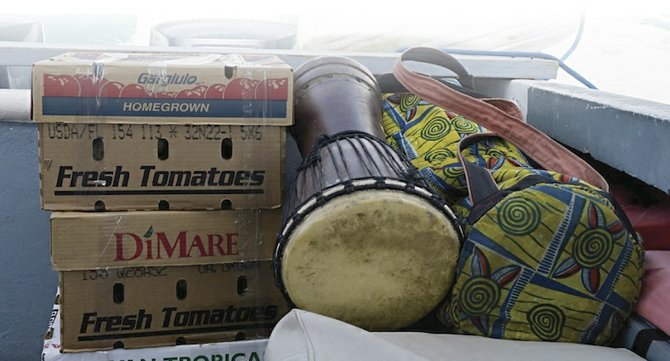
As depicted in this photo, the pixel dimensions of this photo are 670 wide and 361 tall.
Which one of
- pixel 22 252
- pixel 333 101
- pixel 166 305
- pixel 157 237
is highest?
pixel 333 101

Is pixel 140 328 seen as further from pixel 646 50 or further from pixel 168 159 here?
pixel 646 50

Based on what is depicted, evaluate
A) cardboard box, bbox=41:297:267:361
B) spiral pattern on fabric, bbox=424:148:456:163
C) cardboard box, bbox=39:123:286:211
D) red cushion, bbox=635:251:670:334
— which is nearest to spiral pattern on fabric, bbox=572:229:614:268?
red cushion, bbox=635:251:670:334

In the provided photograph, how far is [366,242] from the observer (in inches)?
43.9

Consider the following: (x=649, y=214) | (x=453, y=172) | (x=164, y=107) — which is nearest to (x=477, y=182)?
(x=453, y=172)

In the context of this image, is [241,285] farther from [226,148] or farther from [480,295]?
[480,295]

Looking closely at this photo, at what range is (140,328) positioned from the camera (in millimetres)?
1469

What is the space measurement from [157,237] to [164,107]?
0.29 metres

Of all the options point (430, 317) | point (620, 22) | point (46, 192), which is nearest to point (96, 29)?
point (620, 22)

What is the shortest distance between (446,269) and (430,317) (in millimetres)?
179

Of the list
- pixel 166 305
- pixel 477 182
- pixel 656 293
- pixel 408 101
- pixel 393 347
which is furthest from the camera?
pixel 408 101

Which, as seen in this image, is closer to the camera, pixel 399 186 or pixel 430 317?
pixel 399 186

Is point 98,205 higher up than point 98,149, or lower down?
lower down

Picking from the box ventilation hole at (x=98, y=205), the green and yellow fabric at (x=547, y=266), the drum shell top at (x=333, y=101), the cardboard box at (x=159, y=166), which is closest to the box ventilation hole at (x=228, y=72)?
the cardboard box at (x=159, y=166)

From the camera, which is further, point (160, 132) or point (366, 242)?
point (160, 132)
